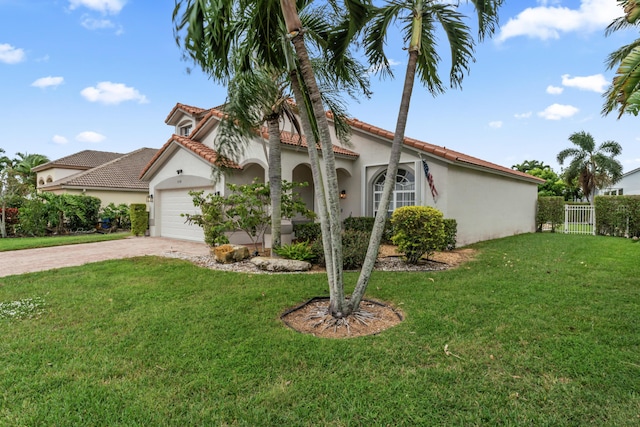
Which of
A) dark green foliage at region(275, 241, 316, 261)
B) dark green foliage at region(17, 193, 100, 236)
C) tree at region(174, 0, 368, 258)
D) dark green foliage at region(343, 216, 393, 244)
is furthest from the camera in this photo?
dark green foliage at region(17, 193, 100, 236)

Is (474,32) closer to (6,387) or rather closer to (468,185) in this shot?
(6,387)

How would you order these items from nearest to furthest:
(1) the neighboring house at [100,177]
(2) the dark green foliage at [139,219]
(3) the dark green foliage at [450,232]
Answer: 1. (3) the dark green foliage at [450,232]
2. (2) the dark green foliage at [139,219]
3. (1) the neighboring house at [100,177]

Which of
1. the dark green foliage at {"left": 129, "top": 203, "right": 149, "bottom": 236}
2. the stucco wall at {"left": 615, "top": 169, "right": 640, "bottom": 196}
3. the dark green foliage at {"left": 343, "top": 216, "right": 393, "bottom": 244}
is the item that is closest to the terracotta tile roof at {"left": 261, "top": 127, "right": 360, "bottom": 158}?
the dark green foliage at {"left": 343, "top": 216, "right": 393, "bottom": 244}

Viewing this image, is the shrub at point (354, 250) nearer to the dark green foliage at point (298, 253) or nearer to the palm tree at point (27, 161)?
the dark green foliage at point (298, 253)

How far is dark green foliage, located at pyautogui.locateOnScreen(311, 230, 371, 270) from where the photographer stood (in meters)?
9.13

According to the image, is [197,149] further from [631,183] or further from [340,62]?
[631,183]

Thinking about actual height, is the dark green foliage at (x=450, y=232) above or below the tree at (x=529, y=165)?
below

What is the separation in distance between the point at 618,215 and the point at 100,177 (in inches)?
1344

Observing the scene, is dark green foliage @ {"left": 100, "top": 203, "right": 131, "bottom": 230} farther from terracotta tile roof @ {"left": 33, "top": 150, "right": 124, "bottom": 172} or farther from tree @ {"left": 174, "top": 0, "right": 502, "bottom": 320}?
tree @ {"left": 174, "top": 0, "right": 502, "bottom": 320}

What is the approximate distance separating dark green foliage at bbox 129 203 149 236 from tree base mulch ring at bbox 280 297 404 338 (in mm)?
15309

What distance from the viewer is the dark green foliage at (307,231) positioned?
12.4m

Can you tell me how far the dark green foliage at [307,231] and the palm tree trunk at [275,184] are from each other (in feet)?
6.98

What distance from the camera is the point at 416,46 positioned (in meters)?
5.01

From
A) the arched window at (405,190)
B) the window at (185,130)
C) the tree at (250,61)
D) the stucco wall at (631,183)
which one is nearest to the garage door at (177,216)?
the tree at (250,61)
